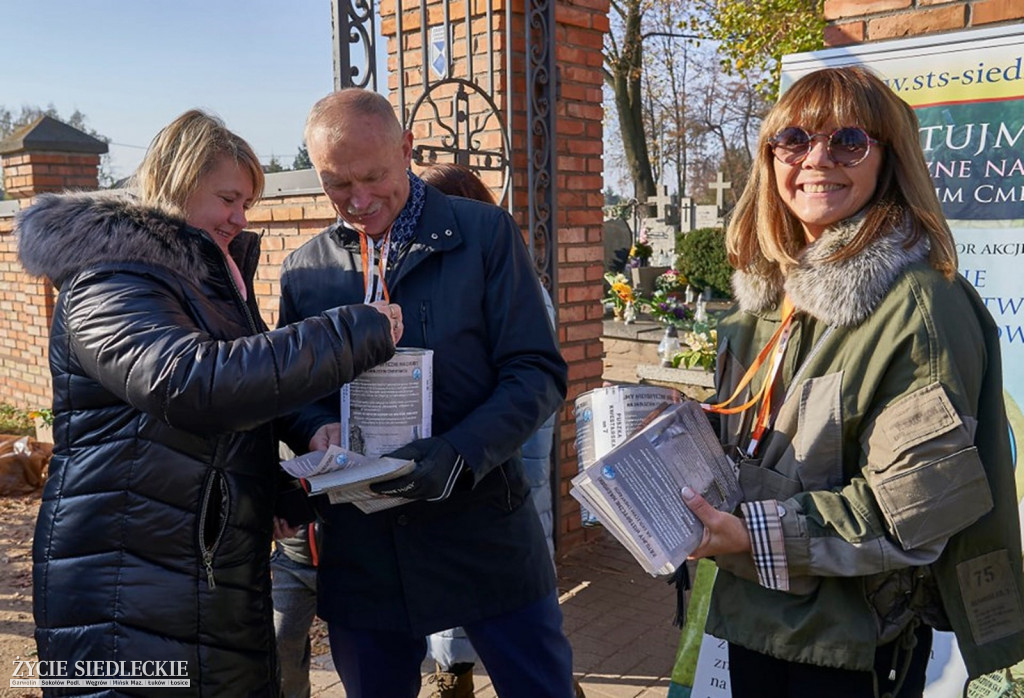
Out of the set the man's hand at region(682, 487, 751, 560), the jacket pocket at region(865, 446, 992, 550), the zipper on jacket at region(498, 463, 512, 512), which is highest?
the jacket pocket at region(865, 446, 992, 550)

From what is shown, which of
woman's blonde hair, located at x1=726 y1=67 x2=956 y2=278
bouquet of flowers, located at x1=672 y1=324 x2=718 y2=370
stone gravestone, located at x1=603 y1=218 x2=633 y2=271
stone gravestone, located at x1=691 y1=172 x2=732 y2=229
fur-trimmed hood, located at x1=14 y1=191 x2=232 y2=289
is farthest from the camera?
stone gravestone, located at x1=691 y1=172 x2=732 y2=229

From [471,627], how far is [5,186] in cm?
785

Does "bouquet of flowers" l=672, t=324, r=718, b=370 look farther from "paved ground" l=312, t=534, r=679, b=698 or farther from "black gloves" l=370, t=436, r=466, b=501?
"black gloves" l=370, t=436, r=466, b=501

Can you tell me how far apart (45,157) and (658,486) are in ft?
25.6

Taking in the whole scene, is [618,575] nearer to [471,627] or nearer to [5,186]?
[471,627]

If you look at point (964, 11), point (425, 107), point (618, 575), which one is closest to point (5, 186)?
point (425, 107)

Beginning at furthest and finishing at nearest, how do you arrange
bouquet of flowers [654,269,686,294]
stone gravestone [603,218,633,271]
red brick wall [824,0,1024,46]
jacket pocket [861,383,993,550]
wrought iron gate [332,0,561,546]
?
stone gravestone [603,218,633,271]
bouquet of flowers [654,269,686,294]
wrought iron gate [332,0,561,546]
red brick wall [824,0,1024,46]
jacket pocket [861,383,993,550]

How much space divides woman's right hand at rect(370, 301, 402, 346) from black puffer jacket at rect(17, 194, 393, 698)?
44 millimetres

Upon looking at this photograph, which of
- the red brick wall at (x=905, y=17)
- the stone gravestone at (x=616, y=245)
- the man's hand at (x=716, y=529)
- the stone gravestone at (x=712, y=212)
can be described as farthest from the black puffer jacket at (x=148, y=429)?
the stone gravestone at (x=712, y=212)

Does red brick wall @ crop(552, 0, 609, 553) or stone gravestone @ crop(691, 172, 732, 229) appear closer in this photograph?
red brick wall @ crop(552, 0, 609, 553)

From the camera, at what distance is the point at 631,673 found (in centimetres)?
338

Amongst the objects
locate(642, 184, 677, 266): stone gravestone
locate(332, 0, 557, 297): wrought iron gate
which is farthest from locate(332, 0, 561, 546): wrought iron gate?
locate(642, 184, 677, 266): stone gravestone

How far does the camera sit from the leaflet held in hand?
1.44 metres

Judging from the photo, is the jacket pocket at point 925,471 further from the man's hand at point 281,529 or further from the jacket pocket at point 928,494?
the man's hand at point 281,529
